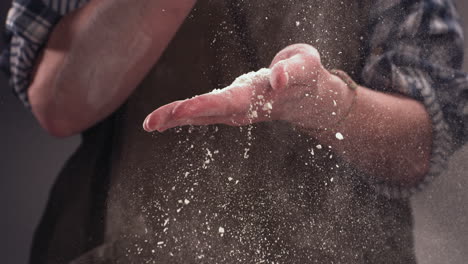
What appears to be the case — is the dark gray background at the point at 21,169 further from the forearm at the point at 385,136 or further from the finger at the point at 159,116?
the forearm at the point at 385,136

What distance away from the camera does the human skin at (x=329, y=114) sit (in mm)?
263

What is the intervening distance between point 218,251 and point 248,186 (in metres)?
0.04

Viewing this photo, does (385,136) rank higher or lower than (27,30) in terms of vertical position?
lower

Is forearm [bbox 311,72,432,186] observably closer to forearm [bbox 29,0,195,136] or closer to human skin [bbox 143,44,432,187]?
human skin [bbox 143,44,432,187]

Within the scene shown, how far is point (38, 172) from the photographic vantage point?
260 millimetres

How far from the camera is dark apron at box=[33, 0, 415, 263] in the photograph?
0.87 feet

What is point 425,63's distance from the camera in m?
0.31

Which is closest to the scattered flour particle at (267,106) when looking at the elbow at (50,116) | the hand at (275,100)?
the hand at (275,100)

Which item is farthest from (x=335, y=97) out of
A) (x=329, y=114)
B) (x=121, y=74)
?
(x=121, y=74)

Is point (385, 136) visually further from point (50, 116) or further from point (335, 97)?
point (50, 116)

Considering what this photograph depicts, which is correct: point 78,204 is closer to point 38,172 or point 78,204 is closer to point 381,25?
point 38,172

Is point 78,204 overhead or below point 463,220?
overhead

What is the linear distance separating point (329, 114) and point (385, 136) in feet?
0.13

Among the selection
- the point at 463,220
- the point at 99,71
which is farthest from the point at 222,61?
the point at 463,220
